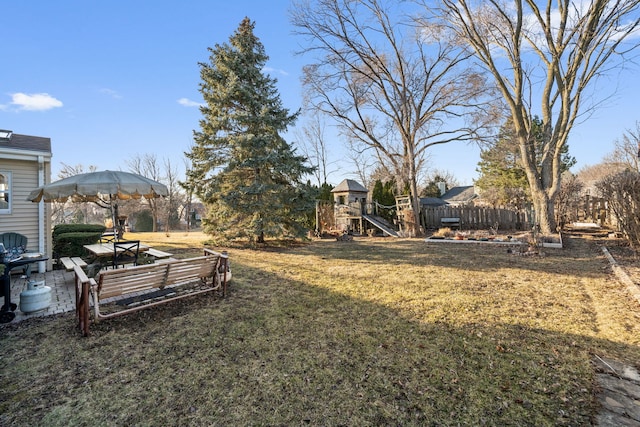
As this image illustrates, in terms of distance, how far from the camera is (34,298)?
4594 mm

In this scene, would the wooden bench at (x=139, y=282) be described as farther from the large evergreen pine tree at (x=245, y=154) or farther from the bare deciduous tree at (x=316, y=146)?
the bare deciduous tree at (x=316, y=146)

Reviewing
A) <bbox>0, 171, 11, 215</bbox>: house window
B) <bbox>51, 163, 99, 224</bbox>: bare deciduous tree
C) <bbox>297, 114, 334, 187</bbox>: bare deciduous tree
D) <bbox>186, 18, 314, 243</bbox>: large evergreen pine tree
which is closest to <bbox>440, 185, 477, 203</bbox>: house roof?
<bbox>297, 114, 334, 187</bbox>: bare deciduous tree

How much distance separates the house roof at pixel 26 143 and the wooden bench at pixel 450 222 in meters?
19.6

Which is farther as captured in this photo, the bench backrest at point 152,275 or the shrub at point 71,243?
the shrub at point 71,243

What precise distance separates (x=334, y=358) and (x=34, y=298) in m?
5.04

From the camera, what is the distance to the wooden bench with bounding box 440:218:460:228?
18413 millimetres

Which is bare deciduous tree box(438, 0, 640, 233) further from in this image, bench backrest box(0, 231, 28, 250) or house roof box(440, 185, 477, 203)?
house roof box(440, 185, 477, 203)

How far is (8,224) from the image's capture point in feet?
24.4

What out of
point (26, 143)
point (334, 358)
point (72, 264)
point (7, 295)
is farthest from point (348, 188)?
point (7, 295)

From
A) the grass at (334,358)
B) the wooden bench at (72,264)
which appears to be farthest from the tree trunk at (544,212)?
the wooden bench at (72,264)

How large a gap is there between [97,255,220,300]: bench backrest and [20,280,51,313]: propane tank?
1659mm

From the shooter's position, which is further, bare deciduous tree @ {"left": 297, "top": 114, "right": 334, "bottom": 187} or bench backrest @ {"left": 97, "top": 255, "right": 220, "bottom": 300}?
bare deciduous tree @ {"left": 297, "top": 114, "right": 334, "bottom": 187}

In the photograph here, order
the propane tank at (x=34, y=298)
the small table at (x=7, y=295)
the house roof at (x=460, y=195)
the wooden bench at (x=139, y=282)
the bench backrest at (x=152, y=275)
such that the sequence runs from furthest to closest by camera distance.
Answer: the house roof at (x=460, y=195)
the propane tank at (x=34, y=298)
the small table at (x=7, y=295)
the bench backrest at (x=152, y=275)
the wooden bench at (x=139, y=282)

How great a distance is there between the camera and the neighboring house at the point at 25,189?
7395mm
